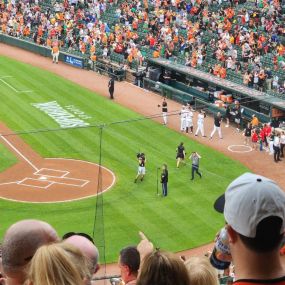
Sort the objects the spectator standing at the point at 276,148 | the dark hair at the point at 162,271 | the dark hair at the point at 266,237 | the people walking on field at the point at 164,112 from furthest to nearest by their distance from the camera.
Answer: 1. the people walking on field at the point at 164,112
2. the spectator standing at the point at 276,148
3. the dark hair at the point at 162,271
4. the dark hair at the point at 266,237

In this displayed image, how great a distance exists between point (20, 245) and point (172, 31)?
3796 cm

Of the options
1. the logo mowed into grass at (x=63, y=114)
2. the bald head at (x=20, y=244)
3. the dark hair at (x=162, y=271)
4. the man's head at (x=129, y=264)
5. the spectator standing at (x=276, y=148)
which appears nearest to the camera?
the dark hair at (x=162, y=271)

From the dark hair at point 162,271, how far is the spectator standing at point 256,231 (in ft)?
2.04

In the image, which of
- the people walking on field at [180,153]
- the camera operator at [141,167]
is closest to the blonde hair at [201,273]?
the camera operator at [141,167]

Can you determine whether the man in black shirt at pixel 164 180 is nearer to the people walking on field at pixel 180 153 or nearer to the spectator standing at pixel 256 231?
the people walking on field at pixel 180 153

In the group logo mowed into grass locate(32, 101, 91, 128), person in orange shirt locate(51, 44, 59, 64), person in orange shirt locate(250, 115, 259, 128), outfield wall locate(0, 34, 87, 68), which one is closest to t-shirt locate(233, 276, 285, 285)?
person in orange shirt locate(250, 115, 259, 128)

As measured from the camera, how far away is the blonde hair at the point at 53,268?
403 cm

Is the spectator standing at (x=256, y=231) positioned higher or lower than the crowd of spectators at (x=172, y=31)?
higher

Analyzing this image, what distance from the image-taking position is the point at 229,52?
37.0m

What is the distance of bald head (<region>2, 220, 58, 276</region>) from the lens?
4.56 metres

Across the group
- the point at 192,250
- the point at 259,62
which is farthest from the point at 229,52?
the point at 192,250

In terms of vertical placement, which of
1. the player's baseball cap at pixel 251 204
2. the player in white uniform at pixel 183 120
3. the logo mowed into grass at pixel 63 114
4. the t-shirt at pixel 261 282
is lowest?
the logo mowed into grass at pixel 63 114

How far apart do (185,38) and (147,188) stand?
1891cm

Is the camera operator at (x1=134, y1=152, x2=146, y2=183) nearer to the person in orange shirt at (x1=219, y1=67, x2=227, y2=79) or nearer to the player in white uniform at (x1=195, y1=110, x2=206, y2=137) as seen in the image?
the player in white uniform at (x1=195, y1=110, x2=206, y2=137)
